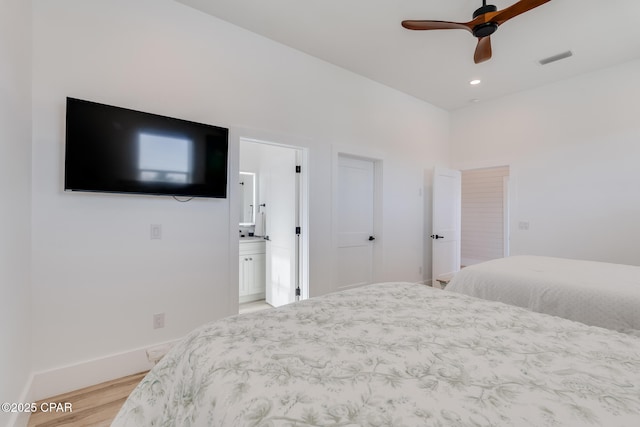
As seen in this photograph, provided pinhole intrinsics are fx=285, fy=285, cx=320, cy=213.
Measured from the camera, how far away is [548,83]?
3.85m

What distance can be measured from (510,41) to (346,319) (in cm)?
334

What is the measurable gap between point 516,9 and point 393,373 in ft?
8.06

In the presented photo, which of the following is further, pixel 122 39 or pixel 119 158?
pixel 122 39

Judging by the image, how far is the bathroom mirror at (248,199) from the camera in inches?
176

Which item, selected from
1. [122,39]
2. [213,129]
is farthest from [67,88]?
[213,129]

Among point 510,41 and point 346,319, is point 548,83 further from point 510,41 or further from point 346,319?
point 346,319

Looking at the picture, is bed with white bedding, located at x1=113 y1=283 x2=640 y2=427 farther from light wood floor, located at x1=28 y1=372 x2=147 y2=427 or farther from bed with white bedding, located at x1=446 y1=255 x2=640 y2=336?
light wood floor, located at x1=28 y1=372 x2=147 y2=427

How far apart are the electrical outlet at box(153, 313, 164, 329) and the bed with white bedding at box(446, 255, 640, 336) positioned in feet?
7.99

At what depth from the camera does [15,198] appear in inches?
60.2

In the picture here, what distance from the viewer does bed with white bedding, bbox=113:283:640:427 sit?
0.63 metres

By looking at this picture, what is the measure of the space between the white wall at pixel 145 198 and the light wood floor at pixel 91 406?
22cm

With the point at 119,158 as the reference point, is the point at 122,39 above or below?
above

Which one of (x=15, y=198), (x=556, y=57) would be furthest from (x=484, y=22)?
(x=15, y=198)

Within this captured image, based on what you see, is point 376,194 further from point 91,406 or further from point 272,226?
point 91,406
